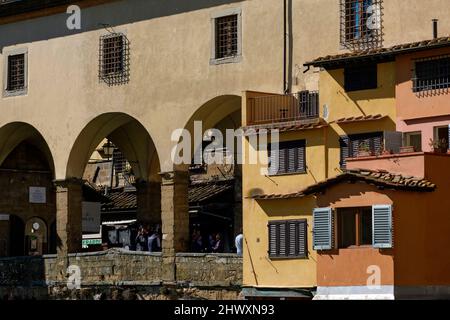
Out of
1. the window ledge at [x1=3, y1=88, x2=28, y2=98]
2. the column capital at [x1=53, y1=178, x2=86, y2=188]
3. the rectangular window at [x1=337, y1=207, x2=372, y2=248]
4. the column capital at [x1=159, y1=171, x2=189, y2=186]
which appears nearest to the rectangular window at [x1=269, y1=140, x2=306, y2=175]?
the rectangular window at [x1=337, y1=207, x2=372, y2=248]

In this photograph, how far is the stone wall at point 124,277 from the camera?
45469 millimetres

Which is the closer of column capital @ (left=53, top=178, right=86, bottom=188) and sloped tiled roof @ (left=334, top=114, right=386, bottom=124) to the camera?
sloped tiled roof @ (left=334, top=114, right=386, bottom=124)

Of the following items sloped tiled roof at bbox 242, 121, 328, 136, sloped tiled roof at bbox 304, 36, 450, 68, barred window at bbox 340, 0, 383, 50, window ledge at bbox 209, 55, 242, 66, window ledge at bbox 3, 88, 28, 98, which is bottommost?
sloped tiled roof at bbox 242, 121, 328, 136

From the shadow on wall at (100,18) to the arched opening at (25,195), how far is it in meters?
4.57

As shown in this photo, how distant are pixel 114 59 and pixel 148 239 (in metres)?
6.50

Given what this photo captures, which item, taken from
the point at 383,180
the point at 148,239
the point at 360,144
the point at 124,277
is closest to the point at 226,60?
the point at 360,144

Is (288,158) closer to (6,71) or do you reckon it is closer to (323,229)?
(323,229)

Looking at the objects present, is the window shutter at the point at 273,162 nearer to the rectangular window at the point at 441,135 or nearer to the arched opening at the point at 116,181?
the rectangular window at the point at 441,135

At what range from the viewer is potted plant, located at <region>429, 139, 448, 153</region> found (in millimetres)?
38562

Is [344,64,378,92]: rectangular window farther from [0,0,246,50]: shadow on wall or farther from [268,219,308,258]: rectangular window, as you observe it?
[0,0,246,50]: shadow on wall

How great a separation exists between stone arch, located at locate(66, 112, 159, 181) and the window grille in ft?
49.2

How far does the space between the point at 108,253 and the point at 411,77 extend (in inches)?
580
